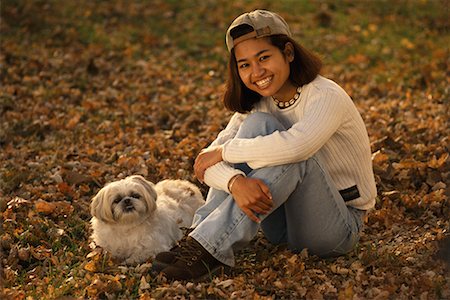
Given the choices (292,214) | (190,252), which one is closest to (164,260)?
(190,252)

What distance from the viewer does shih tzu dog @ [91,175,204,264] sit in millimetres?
4613

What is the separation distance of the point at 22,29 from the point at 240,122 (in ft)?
25.0

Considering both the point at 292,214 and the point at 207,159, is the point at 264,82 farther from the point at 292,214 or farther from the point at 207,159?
the point at 292,214

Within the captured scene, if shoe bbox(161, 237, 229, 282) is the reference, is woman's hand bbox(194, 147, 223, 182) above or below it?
above

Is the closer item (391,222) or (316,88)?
(316,88)

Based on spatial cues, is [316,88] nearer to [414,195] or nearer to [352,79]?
[414,195]

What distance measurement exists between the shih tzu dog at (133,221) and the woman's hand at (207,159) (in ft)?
1.48

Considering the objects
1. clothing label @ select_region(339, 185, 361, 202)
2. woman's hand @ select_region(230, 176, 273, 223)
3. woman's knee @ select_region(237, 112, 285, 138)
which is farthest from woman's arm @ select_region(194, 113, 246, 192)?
clothing label @ select_region(339, 185, 361, 202)

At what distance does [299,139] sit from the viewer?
4.00 meters

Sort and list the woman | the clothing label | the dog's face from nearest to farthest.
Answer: the woman < the clothing label < the dog's face

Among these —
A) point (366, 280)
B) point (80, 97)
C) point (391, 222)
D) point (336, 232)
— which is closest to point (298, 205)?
point (336, 232)

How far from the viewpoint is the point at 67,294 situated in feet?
13.6

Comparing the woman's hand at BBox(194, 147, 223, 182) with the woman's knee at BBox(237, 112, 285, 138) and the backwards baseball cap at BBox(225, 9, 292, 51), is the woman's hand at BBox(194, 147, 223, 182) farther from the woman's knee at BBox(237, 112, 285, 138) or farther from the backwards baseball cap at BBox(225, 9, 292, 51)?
the backwards baseball cap at BBox(225, 9, 292, 51)

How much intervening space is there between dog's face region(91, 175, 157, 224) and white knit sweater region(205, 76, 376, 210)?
56cm
